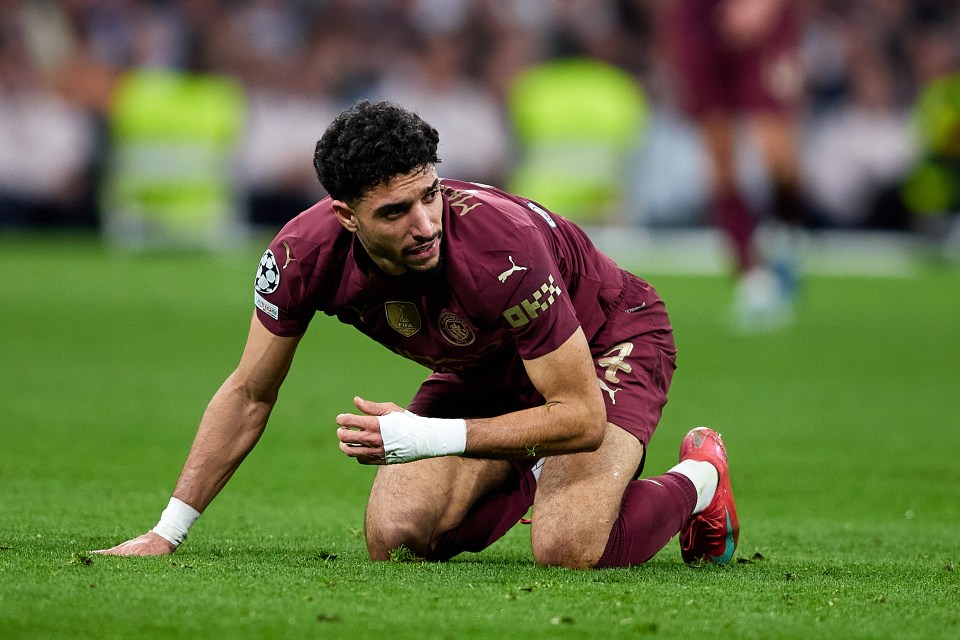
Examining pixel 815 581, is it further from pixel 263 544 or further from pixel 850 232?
pixel 850 232

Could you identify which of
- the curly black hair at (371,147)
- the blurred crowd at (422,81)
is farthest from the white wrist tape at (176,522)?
the blurred crowd at (422,81)

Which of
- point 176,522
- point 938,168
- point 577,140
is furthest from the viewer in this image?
point 577,140

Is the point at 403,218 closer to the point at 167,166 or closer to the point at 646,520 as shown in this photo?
the point at 646,520

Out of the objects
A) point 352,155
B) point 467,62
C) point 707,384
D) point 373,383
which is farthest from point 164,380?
point 467,62

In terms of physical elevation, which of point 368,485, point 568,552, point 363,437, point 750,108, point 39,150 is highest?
point 750,108

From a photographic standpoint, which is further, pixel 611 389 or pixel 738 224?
pixel 738 224

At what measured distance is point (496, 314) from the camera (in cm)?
462

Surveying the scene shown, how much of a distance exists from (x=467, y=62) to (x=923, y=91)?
6.06 m

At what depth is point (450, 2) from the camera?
21656mm

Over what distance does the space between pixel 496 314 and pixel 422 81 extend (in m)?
16.3

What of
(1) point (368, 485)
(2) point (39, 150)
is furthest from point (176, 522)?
(2) point (39, 150)

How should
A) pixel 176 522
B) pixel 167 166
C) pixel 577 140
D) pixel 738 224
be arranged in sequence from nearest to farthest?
1. pixel 176 522
2. pixel 738 224
3. pixel 167 166
4. pixel 577 140

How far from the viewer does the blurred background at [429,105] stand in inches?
761

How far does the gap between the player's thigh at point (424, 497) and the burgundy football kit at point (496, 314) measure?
0.06m
